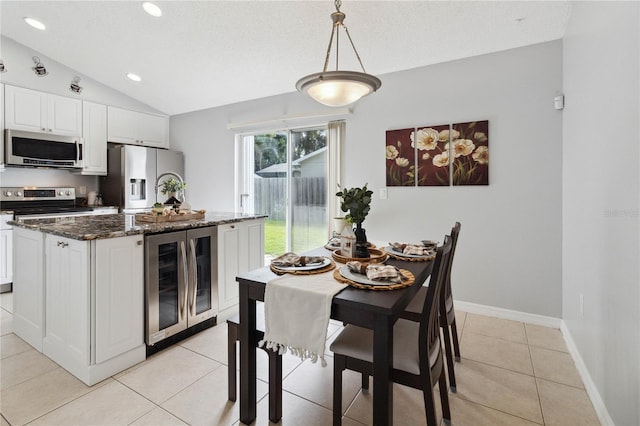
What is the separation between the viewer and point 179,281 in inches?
95.0

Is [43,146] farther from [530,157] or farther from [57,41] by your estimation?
[530,157]

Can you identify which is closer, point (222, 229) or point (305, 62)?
point (222, 229)

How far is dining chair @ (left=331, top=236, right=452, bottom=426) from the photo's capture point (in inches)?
50.9

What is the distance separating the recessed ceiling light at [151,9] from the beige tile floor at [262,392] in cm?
297

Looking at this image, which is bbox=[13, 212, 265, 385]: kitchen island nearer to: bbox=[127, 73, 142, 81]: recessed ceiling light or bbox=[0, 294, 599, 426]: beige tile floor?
bbox=[0, 294, 599, 426]: beige tile floor

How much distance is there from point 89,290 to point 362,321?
1684 mm

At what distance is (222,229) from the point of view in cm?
277

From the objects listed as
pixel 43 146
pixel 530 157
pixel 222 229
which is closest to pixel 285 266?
pixel 222 229

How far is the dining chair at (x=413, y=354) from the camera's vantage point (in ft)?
4.25

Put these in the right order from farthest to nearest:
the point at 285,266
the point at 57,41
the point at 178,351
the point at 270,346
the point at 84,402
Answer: the point at 57,41 → the point at 178,351 → the point at 84,402 → the point at 285,266 → the point at 270,346

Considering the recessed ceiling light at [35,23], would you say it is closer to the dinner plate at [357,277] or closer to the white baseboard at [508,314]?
the dinner plate at [357,277]

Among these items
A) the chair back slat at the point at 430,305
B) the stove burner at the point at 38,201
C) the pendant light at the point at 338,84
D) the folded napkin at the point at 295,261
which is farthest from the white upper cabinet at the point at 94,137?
the chair back slat at the point at 430,305

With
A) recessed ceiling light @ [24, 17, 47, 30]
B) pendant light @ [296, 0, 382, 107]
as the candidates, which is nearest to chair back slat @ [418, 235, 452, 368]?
pendant light @ [296, 0, 382, 107]

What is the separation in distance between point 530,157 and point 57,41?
208 inches
